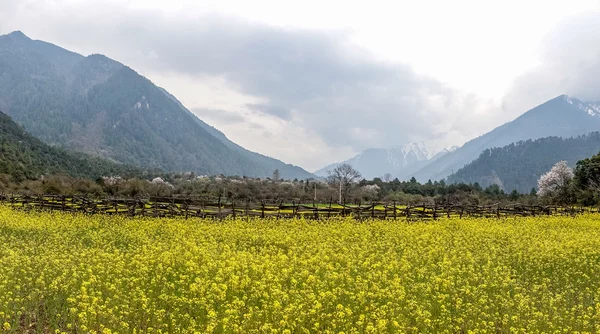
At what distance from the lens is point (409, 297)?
10.5 meters

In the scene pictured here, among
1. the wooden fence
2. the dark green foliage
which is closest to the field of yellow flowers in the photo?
the wooden fence

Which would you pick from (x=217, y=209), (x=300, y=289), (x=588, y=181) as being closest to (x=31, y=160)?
(x=217, y=209)

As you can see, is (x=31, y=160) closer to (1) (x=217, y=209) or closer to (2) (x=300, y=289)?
(1) (x=217, y=209)

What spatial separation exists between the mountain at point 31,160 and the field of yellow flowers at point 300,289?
6485 centimetres

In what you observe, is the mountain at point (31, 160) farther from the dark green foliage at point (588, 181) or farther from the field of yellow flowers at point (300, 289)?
the dark green foliage at point (588, 181)

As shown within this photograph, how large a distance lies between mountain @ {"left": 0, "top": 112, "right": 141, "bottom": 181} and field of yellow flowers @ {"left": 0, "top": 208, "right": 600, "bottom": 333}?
6485 centimetres

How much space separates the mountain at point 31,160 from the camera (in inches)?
2933

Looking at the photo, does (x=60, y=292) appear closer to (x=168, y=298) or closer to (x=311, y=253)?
(x=168, y=298)

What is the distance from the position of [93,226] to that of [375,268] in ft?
56.4

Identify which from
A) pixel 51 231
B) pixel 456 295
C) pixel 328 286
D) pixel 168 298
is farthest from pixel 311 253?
pixel 51 231

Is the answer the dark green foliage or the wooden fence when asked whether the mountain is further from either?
the dark green foliage

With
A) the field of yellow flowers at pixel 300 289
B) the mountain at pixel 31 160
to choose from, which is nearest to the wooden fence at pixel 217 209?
the field of yellow flowers at pixel 300 289

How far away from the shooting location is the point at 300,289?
34.6 feet

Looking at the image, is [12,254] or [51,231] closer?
[12,254]
